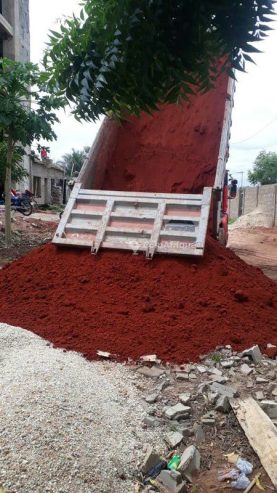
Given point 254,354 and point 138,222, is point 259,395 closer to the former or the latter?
point 254,354

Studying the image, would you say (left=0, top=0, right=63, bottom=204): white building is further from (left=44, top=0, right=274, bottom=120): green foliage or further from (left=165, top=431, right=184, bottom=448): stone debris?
(left=44, top=0, right=274, bottom=120): green foliage

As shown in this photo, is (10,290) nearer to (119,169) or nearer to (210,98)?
(119,169)

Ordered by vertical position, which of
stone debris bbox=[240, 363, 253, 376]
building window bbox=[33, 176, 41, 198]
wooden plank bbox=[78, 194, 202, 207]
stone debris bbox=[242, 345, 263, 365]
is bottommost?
stone debris bbox=[240, 363, 253, 376]

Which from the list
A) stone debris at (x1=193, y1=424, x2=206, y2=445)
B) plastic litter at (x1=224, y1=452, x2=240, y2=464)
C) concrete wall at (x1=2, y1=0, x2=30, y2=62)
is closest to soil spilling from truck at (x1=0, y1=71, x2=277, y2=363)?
stone debris at (x1=193, y1=424, x2=206, y2=445)

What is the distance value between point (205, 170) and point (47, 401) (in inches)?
196

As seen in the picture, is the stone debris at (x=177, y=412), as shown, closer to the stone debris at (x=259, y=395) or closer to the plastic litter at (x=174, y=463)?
the plastic litter at (x=174, y=463)

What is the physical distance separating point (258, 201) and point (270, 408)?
21.8 metres

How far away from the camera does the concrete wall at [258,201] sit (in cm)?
2138

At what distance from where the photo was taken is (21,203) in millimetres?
16781

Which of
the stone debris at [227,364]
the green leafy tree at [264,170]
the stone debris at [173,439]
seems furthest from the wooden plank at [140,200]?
the green leafy tree at [264,170]

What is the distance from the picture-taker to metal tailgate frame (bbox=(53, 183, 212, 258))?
209 inches

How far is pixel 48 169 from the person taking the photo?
27.4 metres

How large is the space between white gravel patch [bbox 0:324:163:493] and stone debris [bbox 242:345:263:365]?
0.96 meters

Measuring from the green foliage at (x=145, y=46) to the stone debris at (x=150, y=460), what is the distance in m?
1.78
